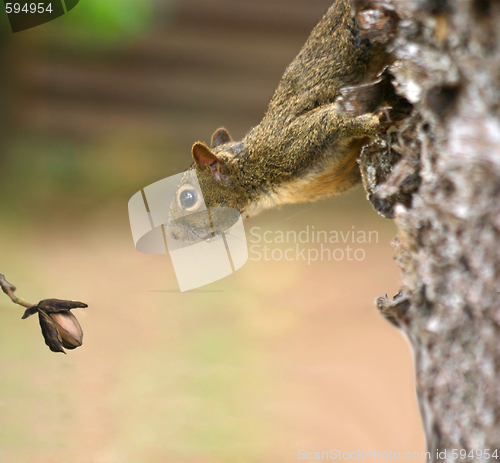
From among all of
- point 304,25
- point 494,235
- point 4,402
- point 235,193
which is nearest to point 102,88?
point 304,25

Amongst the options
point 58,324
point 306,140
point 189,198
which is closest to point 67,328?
point 58,324

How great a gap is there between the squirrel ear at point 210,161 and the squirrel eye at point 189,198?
0.28 ft

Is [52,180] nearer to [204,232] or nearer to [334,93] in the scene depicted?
[204,232]

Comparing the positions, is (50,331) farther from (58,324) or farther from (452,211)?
(452,211)

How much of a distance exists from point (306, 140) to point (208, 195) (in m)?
0.32

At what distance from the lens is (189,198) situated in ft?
3.40

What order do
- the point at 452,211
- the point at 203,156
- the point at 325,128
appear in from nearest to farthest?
the point at 452,211 → the point at 325,128 → the point at 203,156

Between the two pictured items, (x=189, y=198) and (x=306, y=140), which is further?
(x=189, y=198)

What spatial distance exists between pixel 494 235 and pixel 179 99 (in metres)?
1.77

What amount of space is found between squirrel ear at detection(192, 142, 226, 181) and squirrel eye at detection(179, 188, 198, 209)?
84mm

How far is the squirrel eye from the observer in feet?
3.38

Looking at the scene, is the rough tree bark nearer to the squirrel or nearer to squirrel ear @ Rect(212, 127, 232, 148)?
the squirrel

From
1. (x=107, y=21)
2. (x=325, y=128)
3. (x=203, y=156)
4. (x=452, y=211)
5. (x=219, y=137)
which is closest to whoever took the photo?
(x=452, y=211)

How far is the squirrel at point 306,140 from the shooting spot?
2.47 feet
